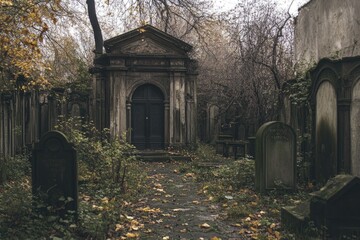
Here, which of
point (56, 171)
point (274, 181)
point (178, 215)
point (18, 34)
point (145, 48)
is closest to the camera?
point (56, 171)

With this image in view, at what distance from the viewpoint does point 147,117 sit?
1745 centimetres

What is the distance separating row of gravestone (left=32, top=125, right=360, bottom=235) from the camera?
510cm

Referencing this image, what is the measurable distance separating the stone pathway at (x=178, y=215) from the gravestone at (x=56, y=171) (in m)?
1.13

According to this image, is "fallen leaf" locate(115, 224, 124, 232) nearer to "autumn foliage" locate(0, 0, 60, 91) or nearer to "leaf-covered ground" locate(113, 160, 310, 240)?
"leaf-covered ground" locate(113, 160, 310, 240)

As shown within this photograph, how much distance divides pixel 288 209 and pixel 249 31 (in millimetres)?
11033

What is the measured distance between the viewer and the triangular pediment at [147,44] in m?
16.8

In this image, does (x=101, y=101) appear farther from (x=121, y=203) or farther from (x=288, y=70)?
(x=121, y=203)

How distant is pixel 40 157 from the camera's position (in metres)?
6.15

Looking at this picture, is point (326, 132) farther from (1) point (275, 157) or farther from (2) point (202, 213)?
(2) point (202, 213)

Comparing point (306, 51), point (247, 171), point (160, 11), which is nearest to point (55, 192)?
point (247, 171)

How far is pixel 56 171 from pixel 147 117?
37.4ft

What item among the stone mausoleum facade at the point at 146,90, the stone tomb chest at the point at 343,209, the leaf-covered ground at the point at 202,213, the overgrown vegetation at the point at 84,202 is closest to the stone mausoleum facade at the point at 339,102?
the leaf-covered ground at the point at 202,213

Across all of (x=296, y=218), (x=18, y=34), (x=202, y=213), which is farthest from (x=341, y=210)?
(x=18, y=34)

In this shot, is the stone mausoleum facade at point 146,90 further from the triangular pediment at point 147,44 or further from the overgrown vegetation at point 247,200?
the overgrown vegetation at point 247,200
